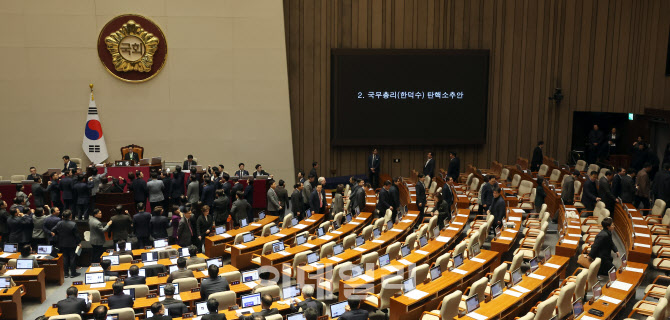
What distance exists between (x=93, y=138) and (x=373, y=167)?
790 centimetres

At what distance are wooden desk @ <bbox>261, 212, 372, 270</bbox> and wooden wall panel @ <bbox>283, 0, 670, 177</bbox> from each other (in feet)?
17.9

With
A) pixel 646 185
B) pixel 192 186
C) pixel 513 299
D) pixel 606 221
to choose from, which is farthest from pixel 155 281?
pixel 646 185

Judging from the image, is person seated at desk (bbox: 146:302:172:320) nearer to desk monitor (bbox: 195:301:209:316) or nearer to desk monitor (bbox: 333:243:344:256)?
desk monitor (bbox: 195:301:209:316)

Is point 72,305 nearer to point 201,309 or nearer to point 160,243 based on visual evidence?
point 201,309

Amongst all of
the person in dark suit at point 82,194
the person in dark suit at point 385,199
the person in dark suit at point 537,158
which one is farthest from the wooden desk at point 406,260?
the person in dark suit at point 82,194

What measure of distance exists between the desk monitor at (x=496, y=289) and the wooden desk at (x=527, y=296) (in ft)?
0.29

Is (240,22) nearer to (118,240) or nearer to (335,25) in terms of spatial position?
(335,25)

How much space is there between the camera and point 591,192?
44.2ft

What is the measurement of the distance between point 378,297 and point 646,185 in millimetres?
7957

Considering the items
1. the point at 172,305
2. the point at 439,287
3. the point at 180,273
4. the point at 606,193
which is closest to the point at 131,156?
the point at 180,273

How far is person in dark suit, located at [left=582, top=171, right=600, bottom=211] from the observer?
43.9 feet

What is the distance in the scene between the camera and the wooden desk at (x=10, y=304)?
920cm

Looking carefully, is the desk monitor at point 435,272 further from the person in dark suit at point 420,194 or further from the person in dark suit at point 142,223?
the person in dark suit at point 142,223

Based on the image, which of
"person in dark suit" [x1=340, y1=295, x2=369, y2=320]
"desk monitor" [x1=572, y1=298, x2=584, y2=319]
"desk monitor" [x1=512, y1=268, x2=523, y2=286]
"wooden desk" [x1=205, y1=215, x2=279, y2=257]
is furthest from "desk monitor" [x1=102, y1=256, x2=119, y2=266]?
"desk monitor" [x1=572, y1=298, x2=584, y2=319]
